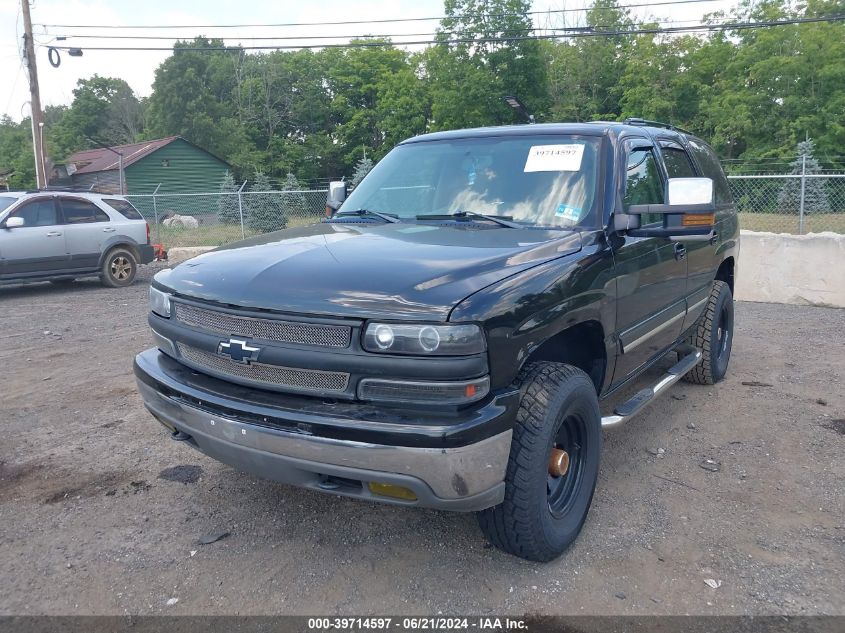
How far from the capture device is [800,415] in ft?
16.5

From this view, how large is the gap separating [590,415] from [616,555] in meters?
0.65

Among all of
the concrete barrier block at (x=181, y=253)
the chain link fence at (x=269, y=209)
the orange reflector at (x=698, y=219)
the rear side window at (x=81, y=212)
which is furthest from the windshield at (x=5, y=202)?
the orange reflector at (x=698, y=219)

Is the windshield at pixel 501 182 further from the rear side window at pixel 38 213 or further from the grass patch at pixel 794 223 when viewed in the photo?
the grass patch at pixel 794 223

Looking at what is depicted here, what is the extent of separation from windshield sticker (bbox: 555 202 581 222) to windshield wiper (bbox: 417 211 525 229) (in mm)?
213

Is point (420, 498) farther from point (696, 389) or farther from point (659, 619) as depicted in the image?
point (696, 389)

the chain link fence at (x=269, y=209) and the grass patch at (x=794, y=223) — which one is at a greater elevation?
the chain link fence at (x=269, y=209)

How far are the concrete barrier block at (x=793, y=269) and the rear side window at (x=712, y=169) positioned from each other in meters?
4.02

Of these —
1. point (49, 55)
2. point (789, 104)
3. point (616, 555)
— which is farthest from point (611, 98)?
point (616, 555)

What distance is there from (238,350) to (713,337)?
13.5ft

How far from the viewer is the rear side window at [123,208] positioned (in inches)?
496

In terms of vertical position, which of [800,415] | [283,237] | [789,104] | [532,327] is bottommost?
[800,415]

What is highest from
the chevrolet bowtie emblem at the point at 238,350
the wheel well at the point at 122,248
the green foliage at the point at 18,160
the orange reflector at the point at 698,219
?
the green foliage at the point at 18,160

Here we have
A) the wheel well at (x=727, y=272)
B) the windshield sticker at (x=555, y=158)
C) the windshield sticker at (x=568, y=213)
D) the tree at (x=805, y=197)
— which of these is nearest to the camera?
the windshield sticker at (x=568, y=213)

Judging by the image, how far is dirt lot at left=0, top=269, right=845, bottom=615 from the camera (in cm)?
288
